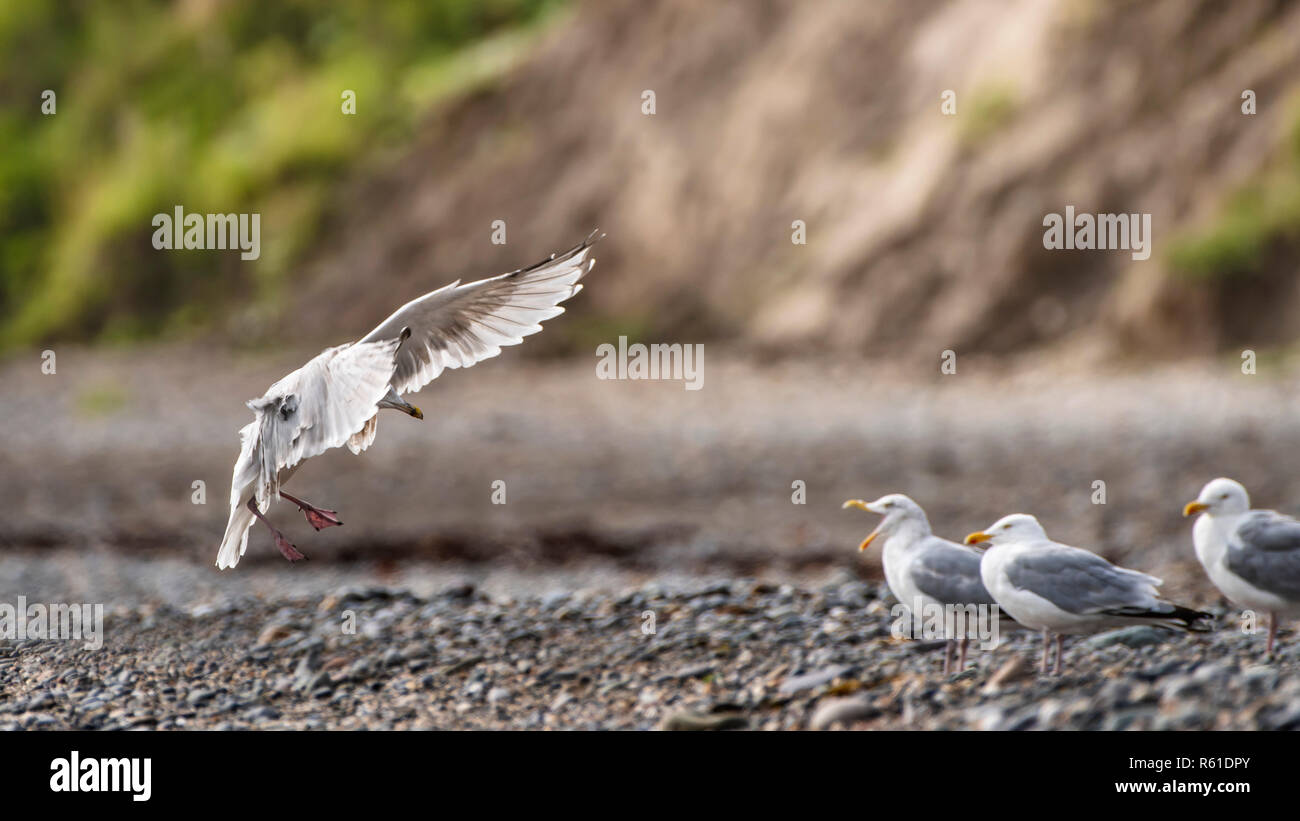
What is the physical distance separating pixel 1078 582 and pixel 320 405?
3227 mm

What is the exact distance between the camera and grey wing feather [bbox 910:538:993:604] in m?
6.67

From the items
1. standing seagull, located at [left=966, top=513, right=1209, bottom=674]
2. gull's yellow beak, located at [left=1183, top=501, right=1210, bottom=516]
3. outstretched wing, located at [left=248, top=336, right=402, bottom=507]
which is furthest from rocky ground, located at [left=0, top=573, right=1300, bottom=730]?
outstretched wing, located at [left=248, top=336, right=402, bottom=507]

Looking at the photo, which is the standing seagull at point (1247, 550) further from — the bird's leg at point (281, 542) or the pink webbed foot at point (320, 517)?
the bird's leg at point (281, 542)

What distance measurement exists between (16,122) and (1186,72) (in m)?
28.2

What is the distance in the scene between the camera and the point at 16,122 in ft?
123

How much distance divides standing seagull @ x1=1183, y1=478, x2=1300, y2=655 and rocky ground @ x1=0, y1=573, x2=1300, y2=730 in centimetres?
32

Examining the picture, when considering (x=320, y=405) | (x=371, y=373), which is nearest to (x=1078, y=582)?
(x=371, y=373)

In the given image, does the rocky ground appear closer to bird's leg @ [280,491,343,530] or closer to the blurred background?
bird's leg @ [280,491,343,530]

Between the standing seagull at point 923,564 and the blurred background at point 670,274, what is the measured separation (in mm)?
4455

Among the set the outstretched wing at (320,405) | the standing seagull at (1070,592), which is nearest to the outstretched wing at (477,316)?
the outstretched wing at (320,405)

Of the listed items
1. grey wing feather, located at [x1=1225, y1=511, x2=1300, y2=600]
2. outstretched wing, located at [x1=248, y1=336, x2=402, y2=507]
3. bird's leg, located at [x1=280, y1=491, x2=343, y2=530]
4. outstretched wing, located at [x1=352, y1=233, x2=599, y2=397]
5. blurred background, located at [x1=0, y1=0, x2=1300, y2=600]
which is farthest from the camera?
blurred background, located at [x1=0, y1=0, x2=1300, y2=600]

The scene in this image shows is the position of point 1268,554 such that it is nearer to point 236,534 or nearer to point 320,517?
point 320,517

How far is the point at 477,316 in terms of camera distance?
23.4ft

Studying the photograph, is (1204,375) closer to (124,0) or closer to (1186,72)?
(1186,72)
